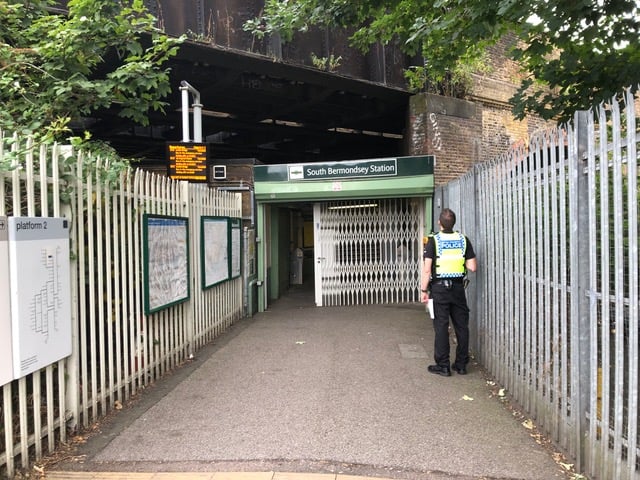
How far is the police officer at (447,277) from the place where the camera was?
5504 millimetres

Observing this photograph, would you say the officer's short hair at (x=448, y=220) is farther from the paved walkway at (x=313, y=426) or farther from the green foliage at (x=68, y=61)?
the green foliage at (x=68, y=61)

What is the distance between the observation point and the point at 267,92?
1081 centimetres

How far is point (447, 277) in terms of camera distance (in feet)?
18.1

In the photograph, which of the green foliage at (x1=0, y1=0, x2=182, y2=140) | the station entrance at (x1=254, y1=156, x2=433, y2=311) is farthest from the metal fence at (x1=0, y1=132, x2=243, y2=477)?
the station entrance at (x1=254, y1=156, x2=433, y2=311)

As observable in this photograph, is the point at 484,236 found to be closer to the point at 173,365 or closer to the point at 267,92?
the point at 173,365

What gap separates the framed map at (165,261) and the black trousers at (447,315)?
3106 millimetres

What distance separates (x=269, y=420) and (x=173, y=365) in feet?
7.21

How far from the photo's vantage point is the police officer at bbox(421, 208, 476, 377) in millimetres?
5504

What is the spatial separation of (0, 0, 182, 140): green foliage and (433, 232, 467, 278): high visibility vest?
3746mm

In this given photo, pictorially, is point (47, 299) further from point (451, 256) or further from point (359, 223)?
point (359, 223)

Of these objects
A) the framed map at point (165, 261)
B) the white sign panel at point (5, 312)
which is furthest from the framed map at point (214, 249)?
the white sign panel at point (5, 312)

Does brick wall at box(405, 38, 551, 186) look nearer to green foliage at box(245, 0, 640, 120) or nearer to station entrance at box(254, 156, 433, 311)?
station entrance at box(254, 156, 433, 311)

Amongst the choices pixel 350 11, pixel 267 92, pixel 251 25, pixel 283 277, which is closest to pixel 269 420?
pixel 350 11

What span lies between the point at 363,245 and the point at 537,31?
6523 millimetres
